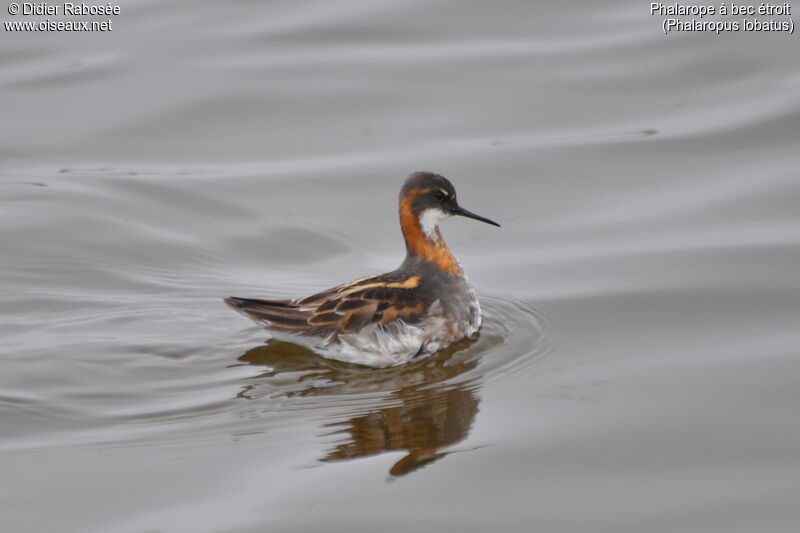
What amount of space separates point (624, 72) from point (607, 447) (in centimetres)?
839

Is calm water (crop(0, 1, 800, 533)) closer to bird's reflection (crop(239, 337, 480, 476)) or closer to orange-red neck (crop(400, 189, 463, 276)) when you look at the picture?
bird's reflection (crop(239, 337, 480, 476))

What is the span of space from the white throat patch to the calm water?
30.2 inches

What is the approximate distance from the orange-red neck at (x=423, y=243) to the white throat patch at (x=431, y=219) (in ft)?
0.08

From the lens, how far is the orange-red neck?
9.73m

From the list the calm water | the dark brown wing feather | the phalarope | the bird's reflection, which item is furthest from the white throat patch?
the bird's reflection

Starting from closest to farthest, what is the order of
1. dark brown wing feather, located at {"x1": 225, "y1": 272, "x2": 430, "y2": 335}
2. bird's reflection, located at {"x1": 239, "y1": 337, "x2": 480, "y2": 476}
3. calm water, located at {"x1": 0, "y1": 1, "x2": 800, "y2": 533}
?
calm water, located at {"x1": 0, "y1": 1, "x2": 800, "y2": 533} → bird's reflection, located at {"x1": 239, "y1": 337, "x2": 480, "y2": 476} → dark brown wing feather, located at {"x1": 225, "y1": 272, "x2": 430, "y2": 335}

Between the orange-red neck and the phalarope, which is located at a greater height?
the orange-red neck

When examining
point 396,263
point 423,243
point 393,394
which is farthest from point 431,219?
point 393,394

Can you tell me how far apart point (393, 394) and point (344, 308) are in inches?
37.1

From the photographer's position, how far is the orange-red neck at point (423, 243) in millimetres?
9734

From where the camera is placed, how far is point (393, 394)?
8.35m

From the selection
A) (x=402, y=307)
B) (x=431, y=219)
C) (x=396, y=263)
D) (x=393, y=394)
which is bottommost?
(x=393, y=394)

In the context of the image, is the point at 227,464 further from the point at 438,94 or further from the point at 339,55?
the point at 339,55

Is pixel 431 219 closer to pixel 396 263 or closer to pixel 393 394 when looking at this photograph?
pixel 396 263
